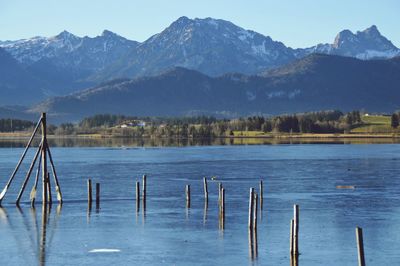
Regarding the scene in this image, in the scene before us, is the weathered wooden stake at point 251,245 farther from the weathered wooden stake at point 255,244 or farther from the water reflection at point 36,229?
the water reflection at point 36,229

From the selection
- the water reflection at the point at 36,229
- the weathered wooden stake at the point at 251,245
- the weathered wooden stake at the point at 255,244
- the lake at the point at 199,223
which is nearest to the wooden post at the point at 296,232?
the lake at the point at 199,223

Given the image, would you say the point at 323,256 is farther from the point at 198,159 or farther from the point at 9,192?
the point at 198,159

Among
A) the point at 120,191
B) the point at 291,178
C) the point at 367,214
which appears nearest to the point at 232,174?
the point at 291,178

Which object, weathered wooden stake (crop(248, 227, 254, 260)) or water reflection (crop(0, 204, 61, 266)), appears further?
water reflection (crop(0, 204, 61, 266))

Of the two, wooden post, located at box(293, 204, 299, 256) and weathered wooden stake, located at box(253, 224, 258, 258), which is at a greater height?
wooden post, located at box(293, 204, 299, 256)

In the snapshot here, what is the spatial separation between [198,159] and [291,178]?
50113 mm

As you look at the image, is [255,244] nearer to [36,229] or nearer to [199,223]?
[199,223]

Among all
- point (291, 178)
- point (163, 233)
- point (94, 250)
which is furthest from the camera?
point (291, 178)

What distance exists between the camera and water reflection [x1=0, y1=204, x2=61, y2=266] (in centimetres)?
5212

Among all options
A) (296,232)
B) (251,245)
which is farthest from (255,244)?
(296,232)

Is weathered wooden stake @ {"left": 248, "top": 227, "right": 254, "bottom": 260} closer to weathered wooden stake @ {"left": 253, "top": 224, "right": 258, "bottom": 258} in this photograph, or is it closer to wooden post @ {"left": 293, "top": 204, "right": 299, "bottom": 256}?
weathered wooden stake @ {"left": 253, "top": 224, "right": 258, "bottom": 258}

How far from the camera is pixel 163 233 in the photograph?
58375 mm

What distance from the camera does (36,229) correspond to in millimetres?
60656

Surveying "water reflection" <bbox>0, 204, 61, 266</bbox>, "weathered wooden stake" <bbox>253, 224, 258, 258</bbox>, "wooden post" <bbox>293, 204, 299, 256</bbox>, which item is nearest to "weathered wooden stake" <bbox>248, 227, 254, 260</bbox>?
"weathered wooden stake" <bbox>253, 224, 258, 258</bbox>
